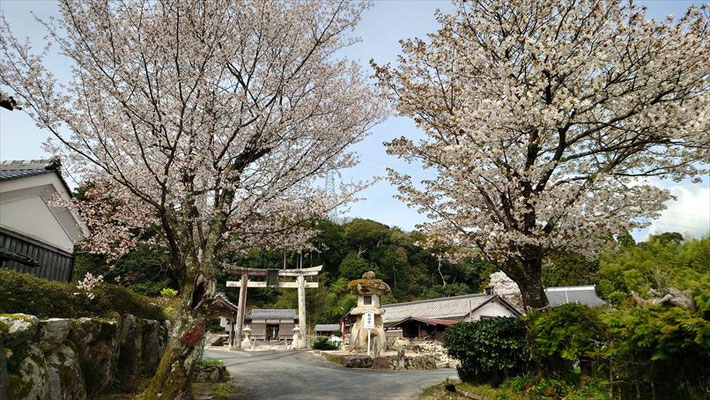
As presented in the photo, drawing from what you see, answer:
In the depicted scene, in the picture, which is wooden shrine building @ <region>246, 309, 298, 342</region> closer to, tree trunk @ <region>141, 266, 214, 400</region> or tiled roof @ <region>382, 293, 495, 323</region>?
tiled roof @ <region>382, 293, 495, 323</region>

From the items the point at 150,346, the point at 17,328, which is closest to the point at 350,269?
the point at 150,346

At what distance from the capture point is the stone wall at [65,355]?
16.1 feet

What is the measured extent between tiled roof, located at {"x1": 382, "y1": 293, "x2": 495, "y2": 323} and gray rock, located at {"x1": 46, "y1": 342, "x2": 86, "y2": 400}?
92.4 feet

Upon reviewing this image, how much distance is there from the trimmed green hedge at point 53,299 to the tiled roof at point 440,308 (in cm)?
2649

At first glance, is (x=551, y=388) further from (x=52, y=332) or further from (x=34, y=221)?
(x=34, y=221)

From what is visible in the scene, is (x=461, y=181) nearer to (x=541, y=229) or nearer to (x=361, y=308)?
(x=541, y=229)

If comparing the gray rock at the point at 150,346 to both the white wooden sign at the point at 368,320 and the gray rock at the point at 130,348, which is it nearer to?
the gray rock at the point at 130,348

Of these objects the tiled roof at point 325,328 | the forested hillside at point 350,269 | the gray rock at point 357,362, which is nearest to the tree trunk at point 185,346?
the gray rock at point 357,362

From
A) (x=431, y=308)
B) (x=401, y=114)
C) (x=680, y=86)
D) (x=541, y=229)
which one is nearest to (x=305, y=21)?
(x=401, y=114)

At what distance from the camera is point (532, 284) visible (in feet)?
27.9

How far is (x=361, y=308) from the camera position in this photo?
20.0 metres

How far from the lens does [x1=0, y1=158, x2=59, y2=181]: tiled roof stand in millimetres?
8508

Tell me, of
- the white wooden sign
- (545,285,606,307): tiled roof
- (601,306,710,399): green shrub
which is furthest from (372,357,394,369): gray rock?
(545,285,606,307): tiled roof

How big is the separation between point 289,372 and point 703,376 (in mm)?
12487
